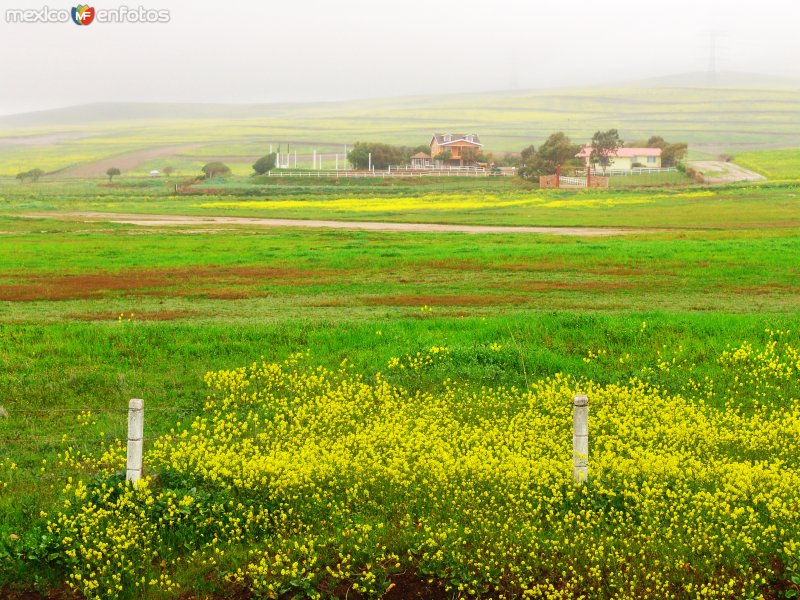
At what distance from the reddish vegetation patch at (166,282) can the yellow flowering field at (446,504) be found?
13.4 meters

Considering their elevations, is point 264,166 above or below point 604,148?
below

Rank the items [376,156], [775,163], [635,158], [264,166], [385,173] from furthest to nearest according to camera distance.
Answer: [264,166] < [635,158] < [775,163] < [376,156] < [385,173]

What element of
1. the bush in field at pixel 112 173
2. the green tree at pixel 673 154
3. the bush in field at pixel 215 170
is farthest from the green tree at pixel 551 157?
the bush in field at pixel 112 173

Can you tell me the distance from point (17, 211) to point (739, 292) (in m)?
67.2

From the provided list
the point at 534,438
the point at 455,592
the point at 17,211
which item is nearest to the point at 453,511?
the point at 455,592

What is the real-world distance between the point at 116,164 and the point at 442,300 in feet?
530

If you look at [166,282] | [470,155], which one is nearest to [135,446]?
[166,282]

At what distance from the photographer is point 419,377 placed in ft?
49.1

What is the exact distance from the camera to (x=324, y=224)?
59.9 m

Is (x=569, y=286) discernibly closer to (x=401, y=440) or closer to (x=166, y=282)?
(x=166, y=282)

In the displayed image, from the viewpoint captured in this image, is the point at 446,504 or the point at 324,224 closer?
the point at 446,504

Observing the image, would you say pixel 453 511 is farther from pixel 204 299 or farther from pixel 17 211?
pixel 17 211

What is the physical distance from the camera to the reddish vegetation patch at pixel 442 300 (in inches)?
928

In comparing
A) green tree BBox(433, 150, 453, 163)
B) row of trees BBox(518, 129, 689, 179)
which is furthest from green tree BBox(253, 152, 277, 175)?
row of trees BBox(518, 129, 689, 179)
